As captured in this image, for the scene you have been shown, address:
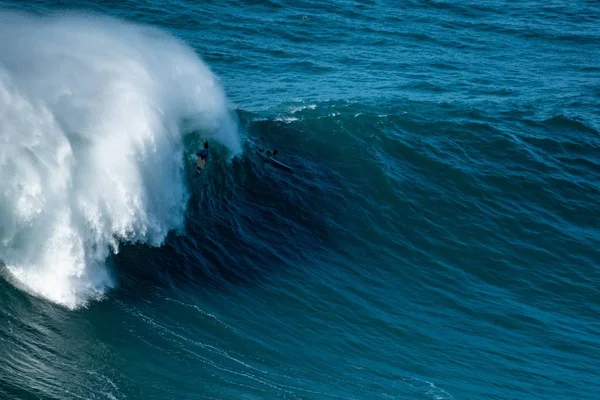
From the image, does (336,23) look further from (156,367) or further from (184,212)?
(156,367)

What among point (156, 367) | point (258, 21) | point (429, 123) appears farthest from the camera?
point (258, 21)

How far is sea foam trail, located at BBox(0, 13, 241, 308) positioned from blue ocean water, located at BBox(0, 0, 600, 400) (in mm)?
79

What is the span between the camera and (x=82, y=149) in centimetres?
2745

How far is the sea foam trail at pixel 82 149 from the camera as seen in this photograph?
24.7m

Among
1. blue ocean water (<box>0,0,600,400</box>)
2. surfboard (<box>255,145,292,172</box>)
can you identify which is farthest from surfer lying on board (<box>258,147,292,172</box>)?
blue ocean water (<box>0,0,600,400</box>)

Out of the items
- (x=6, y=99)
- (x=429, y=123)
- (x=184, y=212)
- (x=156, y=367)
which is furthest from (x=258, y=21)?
(x=156, y=367)

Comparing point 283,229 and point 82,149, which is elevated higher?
point 283,229

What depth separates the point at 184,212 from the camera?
31344mm

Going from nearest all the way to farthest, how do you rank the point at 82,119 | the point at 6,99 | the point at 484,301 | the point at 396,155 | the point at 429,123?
the point at 6,99 < the point at 82,119 < the point at 484,301 < the point at 396,155 < the point at 429,123

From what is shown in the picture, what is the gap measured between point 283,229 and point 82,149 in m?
9.08

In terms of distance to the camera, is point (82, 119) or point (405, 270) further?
point (405, 270)

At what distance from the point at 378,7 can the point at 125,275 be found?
44.2 metres

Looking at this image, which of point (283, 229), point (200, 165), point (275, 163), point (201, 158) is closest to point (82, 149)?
point (201, 158)

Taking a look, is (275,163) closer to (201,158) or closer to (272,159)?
(272,159)
